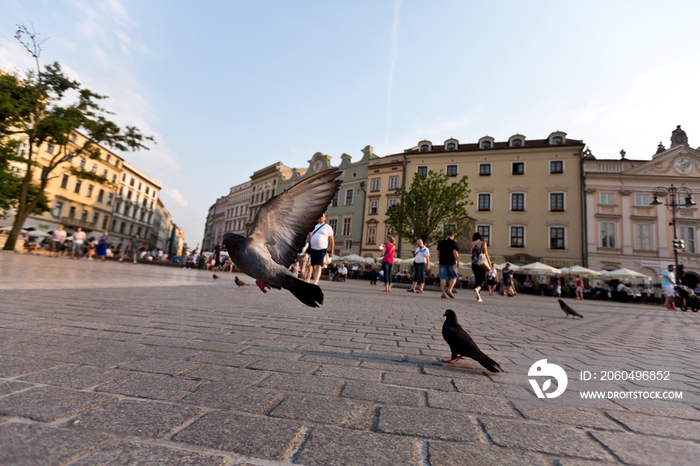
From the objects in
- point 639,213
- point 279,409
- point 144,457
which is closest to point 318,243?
point 279,409

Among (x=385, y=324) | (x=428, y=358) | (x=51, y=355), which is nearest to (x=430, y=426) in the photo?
(x=428, y=358)

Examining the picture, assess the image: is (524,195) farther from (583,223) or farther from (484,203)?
(583,223)

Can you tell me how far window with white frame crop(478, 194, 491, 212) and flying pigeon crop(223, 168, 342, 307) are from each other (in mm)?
34719

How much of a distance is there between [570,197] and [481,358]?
35.9m

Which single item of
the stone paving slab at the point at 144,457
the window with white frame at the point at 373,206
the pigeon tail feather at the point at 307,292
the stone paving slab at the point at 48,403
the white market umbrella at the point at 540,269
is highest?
the window with white frame at the point at 373,206

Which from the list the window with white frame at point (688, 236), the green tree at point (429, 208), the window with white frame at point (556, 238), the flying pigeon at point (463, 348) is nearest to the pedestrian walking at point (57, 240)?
the green tree at point (429, 208)

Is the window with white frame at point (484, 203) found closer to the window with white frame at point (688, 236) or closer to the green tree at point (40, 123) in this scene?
the window with white frame at point (688, 236)

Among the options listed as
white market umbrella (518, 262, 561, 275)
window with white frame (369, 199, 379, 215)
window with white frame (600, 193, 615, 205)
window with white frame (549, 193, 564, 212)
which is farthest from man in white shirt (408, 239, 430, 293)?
window with white frame (369, 199, 379, 215)

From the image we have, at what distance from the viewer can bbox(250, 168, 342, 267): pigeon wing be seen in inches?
133

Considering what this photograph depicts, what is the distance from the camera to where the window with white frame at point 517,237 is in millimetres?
33009

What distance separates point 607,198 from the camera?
100ft

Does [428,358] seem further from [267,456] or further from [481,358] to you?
[267,456]

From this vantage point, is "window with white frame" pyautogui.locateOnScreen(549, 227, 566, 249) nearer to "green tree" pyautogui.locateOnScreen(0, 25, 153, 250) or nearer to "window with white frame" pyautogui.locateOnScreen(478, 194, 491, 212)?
"window with white frame" pyautogui.locateOnScreen(478, 194, 491, 212)

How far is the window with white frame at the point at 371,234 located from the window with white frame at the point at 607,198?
2203 cm
